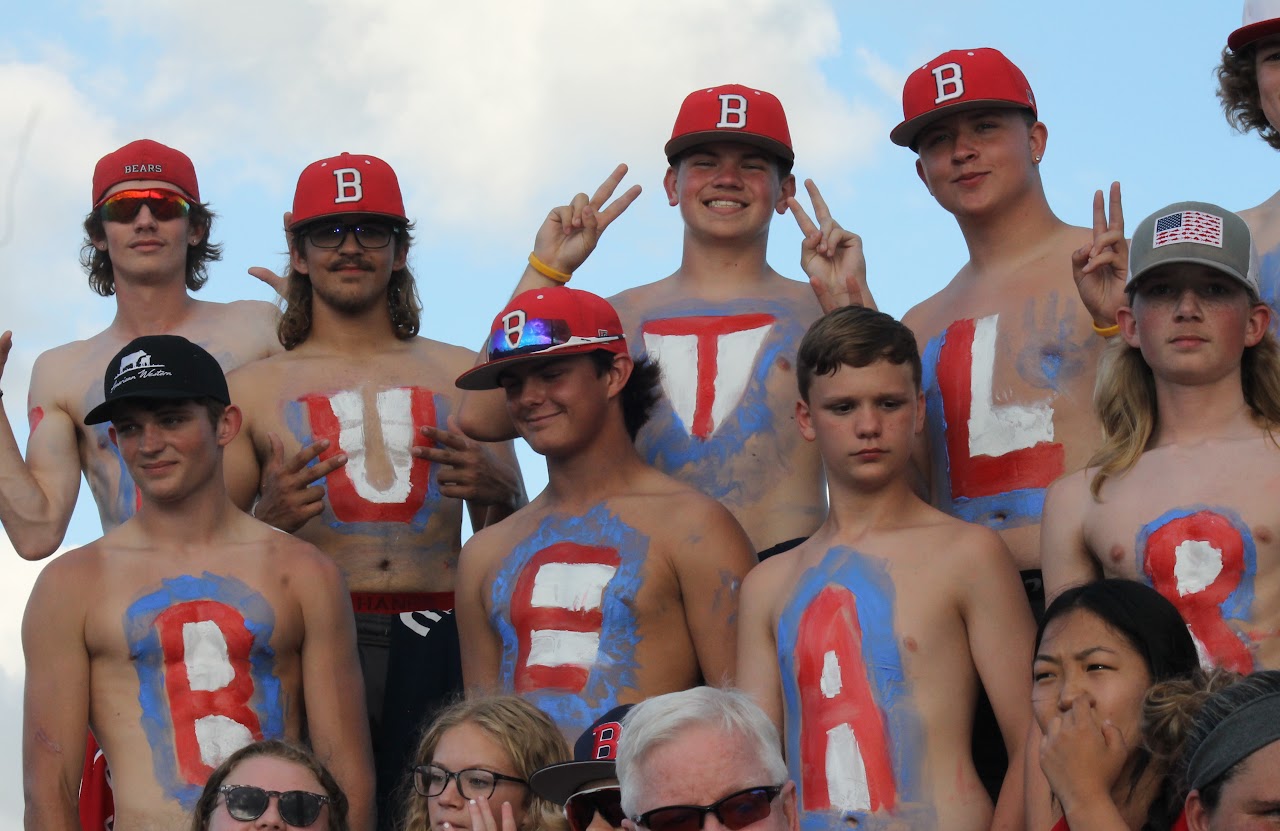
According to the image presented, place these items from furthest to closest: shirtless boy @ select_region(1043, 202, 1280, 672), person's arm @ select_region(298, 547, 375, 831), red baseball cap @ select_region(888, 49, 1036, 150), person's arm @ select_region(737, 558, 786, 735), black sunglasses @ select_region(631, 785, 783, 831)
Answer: red baseball cap @ select_region(888, 49, 1036, 150) → person's arm @ select_region(298, 547, 375, 831) → person's arm @ select_region(737, 558, 786, 735) → shirtless boy @ select_region(1043, 202, 1280, 672) → black sunglasses @ select_region(631, 785, 783, 831)

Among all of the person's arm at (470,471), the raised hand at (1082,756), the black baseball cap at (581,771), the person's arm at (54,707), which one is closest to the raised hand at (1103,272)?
the raised hand at (1082,756)

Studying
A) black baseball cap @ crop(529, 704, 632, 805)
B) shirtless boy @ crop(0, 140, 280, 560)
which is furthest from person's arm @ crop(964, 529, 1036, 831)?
shirtless boy @ crop(0, 140, 280, 560)

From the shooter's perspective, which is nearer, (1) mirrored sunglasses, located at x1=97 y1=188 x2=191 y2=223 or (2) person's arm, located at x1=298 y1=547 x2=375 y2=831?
(2) person's arm, located at x1=298 y1=547 x2=375 y2=831

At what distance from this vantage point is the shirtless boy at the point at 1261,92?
662 cm

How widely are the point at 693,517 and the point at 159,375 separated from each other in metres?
1.80

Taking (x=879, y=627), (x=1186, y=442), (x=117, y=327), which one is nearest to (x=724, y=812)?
(x=879, y=627)

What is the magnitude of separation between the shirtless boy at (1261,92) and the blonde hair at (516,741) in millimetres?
2671

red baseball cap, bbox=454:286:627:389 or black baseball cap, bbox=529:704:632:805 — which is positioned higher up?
red baseball cap, bbox=454:286:627:389

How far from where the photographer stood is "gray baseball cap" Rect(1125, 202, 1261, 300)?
229 inches

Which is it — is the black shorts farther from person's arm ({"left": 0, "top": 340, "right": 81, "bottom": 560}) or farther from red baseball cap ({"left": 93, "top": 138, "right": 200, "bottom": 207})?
red baseball cap ({"left": 93, "top": 138, "right": 200, "bottom": 207})

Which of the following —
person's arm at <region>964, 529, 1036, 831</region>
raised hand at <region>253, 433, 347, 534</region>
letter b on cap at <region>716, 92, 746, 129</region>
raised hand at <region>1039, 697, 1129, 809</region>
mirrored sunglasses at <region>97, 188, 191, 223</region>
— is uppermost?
mirrored sunglasses at <region>97, 188, 191, 223</region>

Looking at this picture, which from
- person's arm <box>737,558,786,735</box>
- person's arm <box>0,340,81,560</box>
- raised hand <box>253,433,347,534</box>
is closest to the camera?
person's arm <box>737,558,786,735</box>

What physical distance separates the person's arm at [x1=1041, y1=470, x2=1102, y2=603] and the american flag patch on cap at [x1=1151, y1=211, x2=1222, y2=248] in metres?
0.71

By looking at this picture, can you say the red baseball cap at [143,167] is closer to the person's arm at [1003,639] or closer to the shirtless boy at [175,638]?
the shirtless boy at [175,638]
